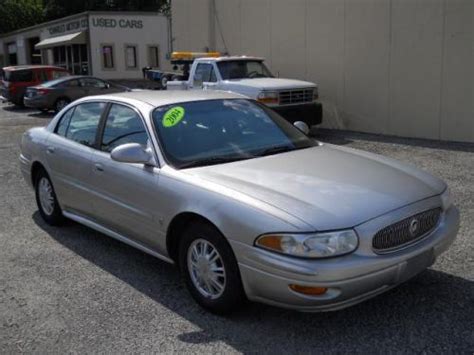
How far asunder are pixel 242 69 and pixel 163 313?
9410mm

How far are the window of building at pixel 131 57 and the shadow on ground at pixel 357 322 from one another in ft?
104

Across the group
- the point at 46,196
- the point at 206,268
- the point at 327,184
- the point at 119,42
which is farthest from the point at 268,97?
the point at 119,42

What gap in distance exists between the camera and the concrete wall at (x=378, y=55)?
10883 mm


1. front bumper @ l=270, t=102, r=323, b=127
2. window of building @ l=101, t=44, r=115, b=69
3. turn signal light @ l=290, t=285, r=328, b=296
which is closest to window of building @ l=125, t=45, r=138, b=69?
window of building @ l=101, t=44, r=115, b=69

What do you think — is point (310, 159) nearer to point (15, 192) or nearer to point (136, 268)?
point (136, 268)

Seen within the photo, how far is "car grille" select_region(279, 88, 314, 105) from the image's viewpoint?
11.5 metres

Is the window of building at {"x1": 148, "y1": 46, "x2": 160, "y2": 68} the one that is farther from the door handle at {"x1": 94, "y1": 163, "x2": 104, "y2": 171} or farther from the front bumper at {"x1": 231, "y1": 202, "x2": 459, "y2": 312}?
the front bumper at {"x1": 231, "y1": 202, "x2": 459, "y2": 312}

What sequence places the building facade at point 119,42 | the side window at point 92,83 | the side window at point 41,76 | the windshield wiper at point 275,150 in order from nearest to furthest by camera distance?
the windshield wiper at point 275,150 < the side window at point 92,83 < the side window at point 41,76 < the building facade at point 119,42

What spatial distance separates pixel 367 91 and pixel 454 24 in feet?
8.02

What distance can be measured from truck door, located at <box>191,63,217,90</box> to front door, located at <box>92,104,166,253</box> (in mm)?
7539

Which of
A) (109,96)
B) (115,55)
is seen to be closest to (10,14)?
(115,55)

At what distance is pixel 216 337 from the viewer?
11.7 feet

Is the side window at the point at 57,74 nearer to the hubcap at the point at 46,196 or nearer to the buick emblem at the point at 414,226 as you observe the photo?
the hubcap at the point at 46,196

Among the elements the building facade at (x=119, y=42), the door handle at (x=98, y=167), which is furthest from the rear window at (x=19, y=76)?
the door handle at (x=98, y=167)
